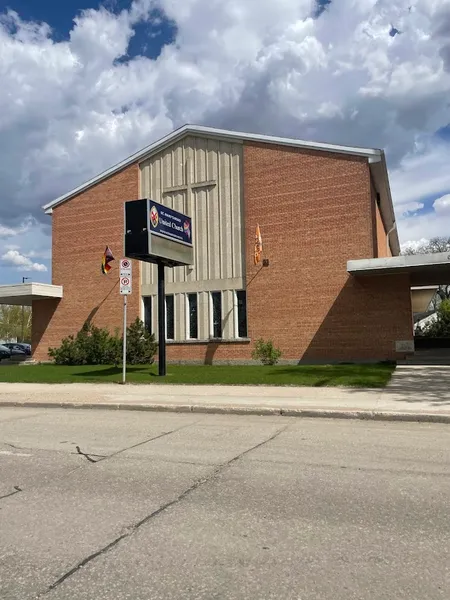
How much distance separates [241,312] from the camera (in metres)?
24.4

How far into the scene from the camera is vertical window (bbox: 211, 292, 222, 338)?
24906mm

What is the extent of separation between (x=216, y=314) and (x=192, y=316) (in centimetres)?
128

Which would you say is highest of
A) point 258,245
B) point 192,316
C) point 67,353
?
point 258,245

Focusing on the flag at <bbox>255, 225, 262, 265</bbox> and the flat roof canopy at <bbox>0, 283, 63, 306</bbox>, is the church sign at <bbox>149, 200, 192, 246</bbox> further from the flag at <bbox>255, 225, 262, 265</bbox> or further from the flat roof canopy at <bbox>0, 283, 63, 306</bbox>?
the flat roof canopy at <bbox>0, 283, 63, 306</bbox>

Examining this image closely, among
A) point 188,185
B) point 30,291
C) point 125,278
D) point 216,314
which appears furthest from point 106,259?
point 125,278

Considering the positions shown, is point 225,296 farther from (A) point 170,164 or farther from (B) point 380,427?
(B) point 380,427

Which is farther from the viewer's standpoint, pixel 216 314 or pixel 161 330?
pixel 216 314

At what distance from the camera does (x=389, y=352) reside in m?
21.2

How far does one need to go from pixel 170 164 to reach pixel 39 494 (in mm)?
22750

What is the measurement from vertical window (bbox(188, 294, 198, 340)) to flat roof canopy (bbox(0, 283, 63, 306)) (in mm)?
7487

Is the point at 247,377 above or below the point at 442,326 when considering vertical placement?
below

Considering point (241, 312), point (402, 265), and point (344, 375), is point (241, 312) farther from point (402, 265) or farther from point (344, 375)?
point (344, 375)

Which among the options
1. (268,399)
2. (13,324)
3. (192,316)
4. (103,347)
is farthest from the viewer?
(13,324)

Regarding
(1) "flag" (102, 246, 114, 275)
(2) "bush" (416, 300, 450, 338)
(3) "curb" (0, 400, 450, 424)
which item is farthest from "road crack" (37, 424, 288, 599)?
(2) "bush" (416, 300, 450, 338)
